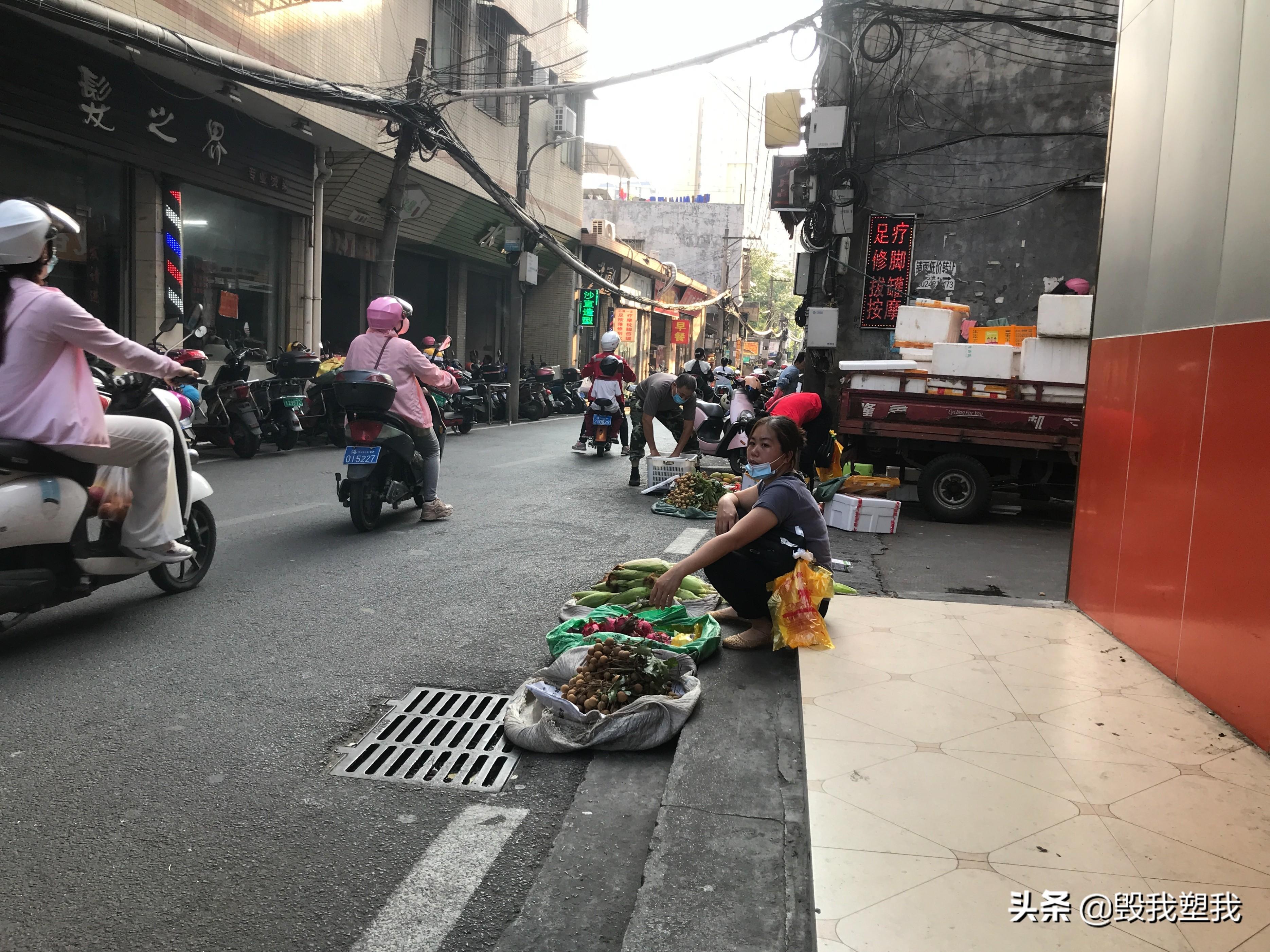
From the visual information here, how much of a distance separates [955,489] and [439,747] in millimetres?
7649

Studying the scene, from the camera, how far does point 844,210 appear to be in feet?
49.9

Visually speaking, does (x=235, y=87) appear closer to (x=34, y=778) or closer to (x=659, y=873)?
(x=34, y=778)

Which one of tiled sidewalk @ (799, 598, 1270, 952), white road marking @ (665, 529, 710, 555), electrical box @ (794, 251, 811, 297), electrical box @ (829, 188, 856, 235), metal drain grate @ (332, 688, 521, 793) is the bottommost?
metal drain grate @ (332, 688, 521, 793)

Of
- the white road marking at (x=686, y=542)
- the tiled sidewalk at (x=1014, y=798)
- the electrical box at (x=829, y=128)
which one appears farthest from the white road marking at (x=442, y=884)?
the electrical box at (x=829, y=128)

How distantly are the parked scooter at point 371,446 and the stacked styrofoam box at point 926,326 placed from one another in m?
6.53

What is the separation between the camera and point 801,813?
2.94m

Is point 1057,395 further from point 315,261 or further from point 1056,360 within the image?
point 315,261

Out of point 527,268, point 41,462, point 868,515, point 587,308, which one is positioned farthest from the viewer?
point 587,308

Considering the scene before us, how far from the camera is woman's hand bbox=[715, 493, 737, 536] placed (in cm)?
451

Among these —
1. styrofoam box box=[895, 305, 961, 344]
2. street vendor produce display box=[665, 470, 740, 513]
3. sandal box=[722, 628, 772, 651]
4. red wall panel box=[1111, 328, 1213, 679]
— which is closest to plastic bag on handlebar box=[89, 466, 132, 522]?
sandal box=[722, 628, 772, 651]

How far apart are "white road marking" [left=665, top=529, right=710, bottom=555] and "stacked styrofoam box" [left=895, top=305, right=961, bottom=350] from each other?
4.81 metres

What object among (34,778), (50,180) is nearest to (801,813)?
(34,778)

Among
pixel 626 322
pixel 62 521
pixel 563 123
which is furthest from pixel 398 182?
pixel 626 322

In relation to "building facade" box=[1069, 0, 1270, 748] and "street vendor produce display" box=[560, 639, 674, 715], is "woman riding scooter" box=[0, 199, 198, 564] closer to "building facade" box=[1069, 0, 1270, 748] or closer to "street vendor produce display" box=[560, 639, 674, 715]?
"street vendor produce display" box=[560, 639, 674, 715]
